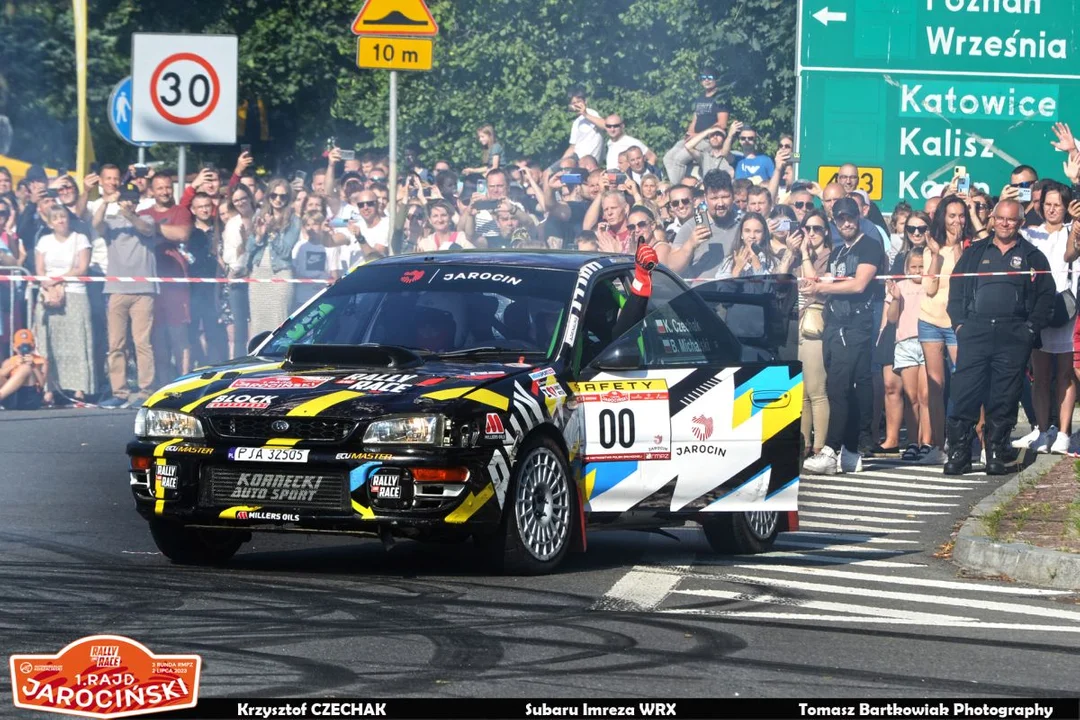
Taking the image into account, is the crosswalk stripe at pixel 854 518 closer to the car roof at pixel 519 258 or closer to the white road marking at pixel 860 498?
the white road marking at pixel 860 498

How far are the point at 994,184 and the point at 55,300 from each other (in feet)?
32.9

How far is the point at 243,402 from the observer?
388 inches

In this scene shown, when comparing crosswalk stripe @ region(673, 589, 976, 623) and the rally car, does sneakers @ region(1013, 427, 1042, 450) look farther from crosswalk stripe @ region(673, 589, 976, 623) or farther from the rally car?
crosswalk stripe @ region(673, 589, 976, 623)

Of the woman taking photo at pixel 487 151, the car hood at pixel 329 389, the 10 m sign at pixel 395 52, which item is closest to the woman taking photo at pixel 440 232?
the 10 m sign at pixel 395 52

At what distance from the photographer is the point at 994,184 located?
74.4 ft

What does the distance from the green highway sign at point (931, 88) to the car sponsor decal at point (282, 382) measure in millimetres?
12873

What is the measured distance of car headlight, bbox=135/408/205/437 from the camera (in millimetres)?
9953

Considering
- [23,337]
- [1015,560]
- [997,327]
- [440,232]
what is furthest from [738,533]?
[23,337]

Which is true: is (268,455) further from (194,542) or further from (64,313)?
(64,313)

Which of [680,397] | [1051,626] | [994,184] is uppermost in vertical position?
[994,184]

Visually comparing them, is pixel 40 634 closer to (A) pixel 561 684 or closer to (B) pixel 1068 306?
(A) pixel 561 684

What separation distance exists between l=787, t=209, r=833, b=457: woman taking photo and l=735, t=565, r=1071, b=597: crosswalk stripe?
598cm

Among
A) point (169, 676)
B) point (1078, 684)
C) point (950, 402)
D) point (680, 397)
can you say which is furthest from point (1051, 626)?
point (950, 402)

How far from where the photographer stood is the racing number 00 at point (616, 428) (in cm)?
1061
